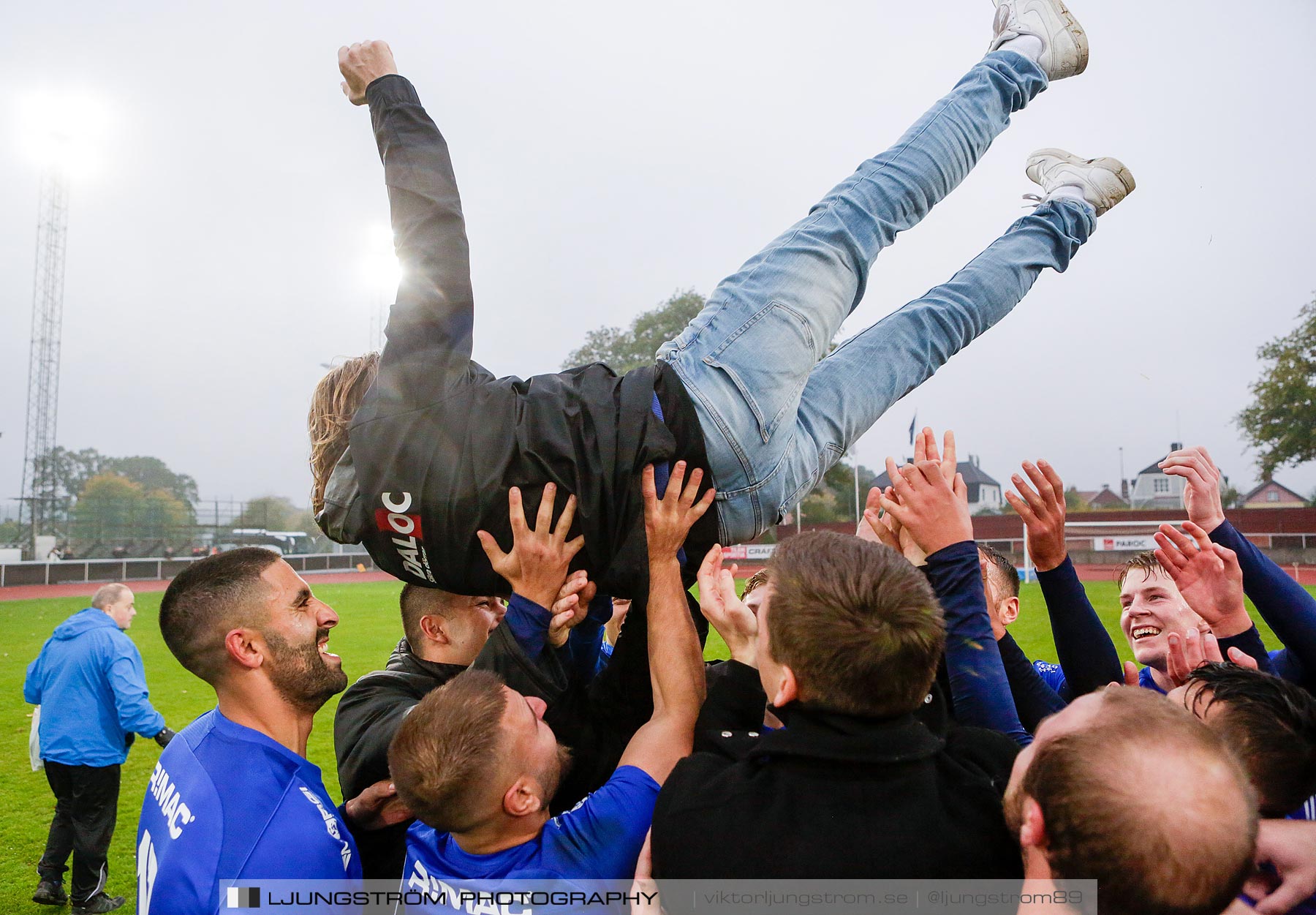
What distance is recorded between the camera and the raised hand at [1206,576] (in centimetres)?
255

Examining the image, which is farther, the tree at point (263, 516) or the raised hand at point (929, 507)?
the tree at point (263, 516)

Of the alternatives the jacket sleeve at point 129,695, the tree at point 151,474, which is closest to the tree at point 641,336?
the jacket sleeve at point 129,695

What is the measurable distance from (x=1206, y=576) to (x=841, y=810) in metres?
1.76

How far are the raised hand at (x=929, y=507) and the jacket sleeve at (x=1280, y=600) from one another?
1154mm

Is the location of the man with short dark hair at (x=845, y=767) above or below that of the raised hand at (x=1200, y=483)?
below

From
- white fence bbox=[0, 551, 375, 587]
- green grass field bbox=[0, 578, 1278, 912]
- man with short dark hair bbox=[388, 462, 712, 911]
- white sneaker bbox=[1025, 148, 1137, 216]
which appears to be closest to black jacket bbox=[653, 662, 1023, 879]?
man with short dark hair bbox=[388, 462, 712, 911]

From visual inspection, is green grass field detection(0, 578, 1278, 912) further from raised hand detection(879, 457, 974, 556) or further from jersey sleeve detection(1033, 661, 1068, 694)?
raised hand detection(879, 457, 974, 556)

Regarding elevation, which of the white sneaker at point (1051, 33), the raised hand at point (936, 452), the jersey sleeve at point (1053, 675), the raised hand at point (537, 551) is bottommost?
the jersey sleeve at point (1053, 675)

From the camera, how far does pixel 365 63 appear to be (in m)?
2.22

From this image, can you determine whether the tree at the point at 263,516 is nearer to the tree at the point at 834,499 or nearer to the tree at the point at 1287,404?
the tree at the point at 834,499

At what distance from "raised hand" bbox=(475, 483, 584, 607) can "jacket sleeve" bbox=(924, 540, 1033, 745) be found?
0.96m

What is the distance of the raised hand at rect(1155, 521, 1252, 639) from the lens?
2547mm

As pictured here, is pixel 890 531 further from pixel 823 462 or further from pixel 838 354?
pixel 838 354

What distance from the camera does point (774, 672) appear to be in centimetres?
171
